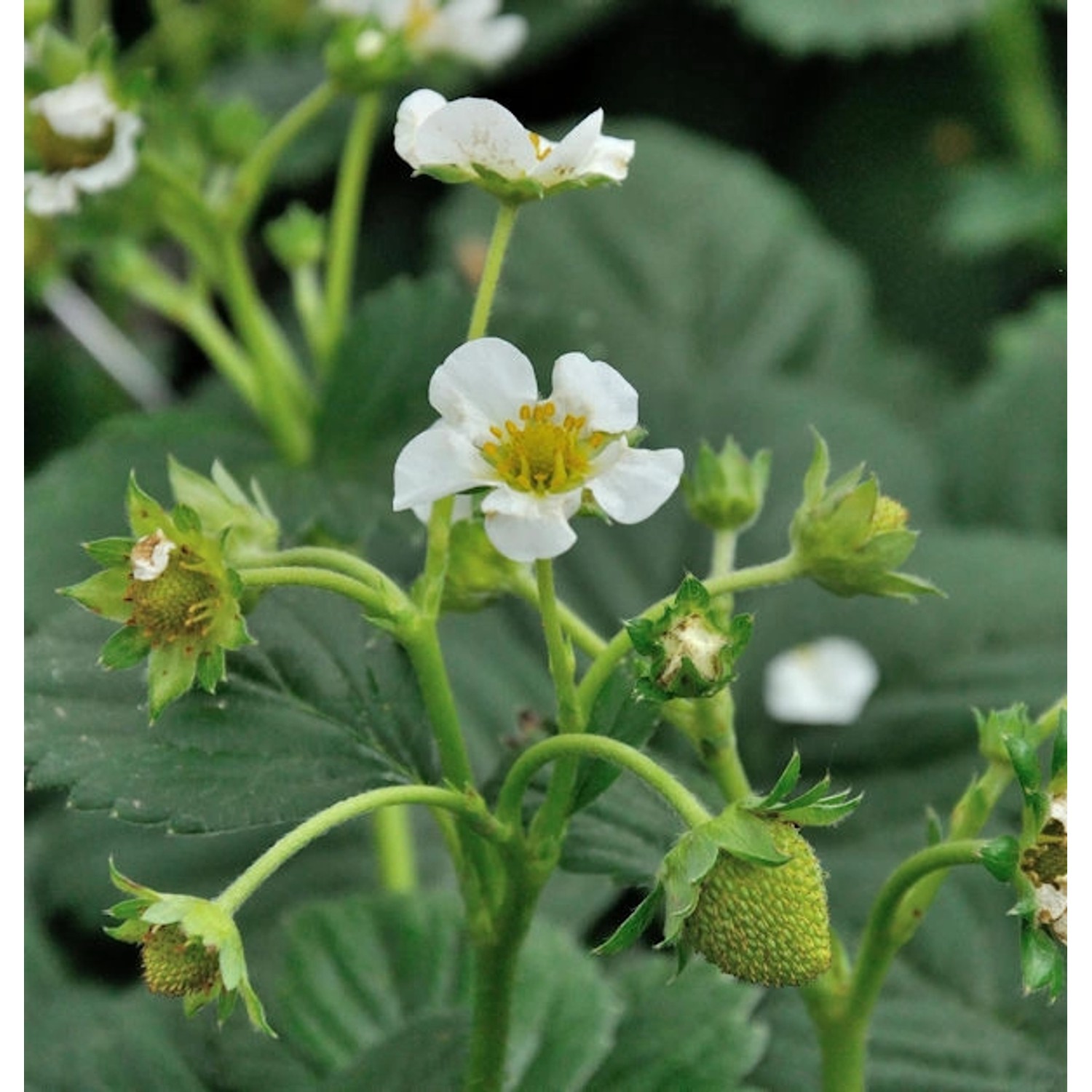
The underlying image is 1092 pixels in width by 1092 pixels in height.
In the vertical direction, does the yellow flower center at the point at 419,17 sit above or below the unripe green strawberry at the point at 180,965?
above

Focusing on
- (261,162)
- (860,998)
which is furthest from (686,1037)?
(261,162)

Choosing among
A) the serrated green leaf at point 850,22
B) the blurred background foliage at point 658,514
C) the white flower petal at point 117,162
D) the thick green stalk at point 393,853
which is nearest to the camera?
the blurred background foliage at point 658,514

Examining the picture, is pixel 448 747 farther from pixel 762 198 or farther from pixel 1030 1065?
pixel 762 198

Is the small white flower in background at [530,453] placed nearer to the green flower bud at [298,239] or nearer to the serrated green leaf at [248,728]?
the serrated green leaf at [248,728]

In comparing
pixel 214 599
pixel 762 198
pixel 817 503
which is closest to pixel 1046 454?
pixel 762 198

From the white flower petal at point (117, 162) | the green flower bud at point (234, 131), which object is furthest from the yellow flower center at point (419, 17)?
the white flower petal at point (117, 162)

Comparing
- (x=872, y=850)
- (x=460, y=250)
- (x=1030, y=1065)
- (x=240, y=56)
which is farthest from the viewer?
(x=240, y=56)
